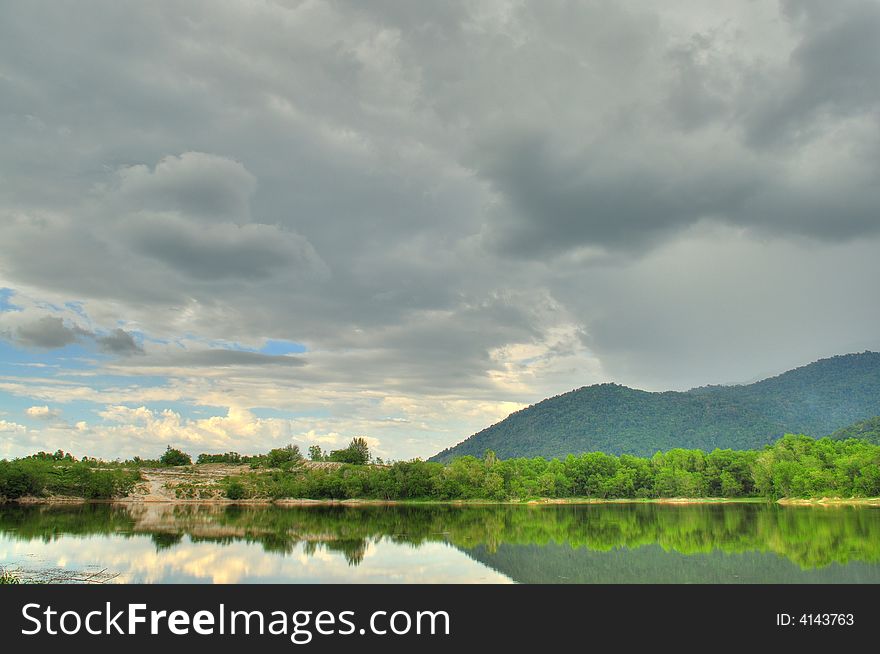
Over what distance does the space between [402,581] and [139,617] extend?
18494mm

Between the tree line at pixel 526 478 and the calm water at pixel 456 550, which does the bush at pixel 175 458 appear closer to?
the tree line at pixel 526 478

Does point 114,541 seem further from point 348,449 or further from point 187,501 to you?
point 348,449

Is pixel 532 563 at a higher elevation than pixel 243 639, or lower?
lower

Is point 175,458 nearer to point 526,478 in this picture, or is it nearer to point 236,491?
point 236,491

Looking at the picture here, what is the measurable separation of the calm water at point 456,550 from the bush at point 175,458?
3227 inches

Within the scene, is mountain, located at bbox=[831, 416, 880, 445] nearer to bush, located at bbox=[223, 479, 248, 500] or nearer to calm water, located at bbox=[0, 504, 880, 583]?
calm water, located at bbox=[0, 504, 880, 583]

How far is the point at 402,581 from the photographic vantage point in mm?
31312

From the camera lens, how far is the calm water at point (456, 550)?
31.8 meters

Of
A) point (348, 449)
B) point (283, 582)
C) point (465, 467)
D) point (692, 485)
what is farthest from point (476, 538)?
point (348, 449)

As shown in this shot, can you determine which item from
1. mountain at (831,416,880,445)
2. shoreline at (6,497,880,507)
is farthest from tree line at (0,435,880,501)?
mountain at (831,416,880,445)

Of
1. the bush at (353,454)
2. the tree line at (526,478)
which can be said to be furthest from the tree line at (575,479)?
the bush at (353,454)

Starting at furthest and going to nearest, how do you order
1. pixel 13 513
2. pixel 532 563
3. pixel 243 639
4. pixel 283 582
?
1. pixel 13 513
2. pixel 532 563
3. pixel 283 582
4. pixel 243 639

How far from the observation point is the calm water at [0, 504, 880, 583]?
31.8 metres

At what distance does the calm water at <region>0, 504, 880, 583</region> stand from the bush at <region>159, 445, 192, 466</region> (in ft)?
269
